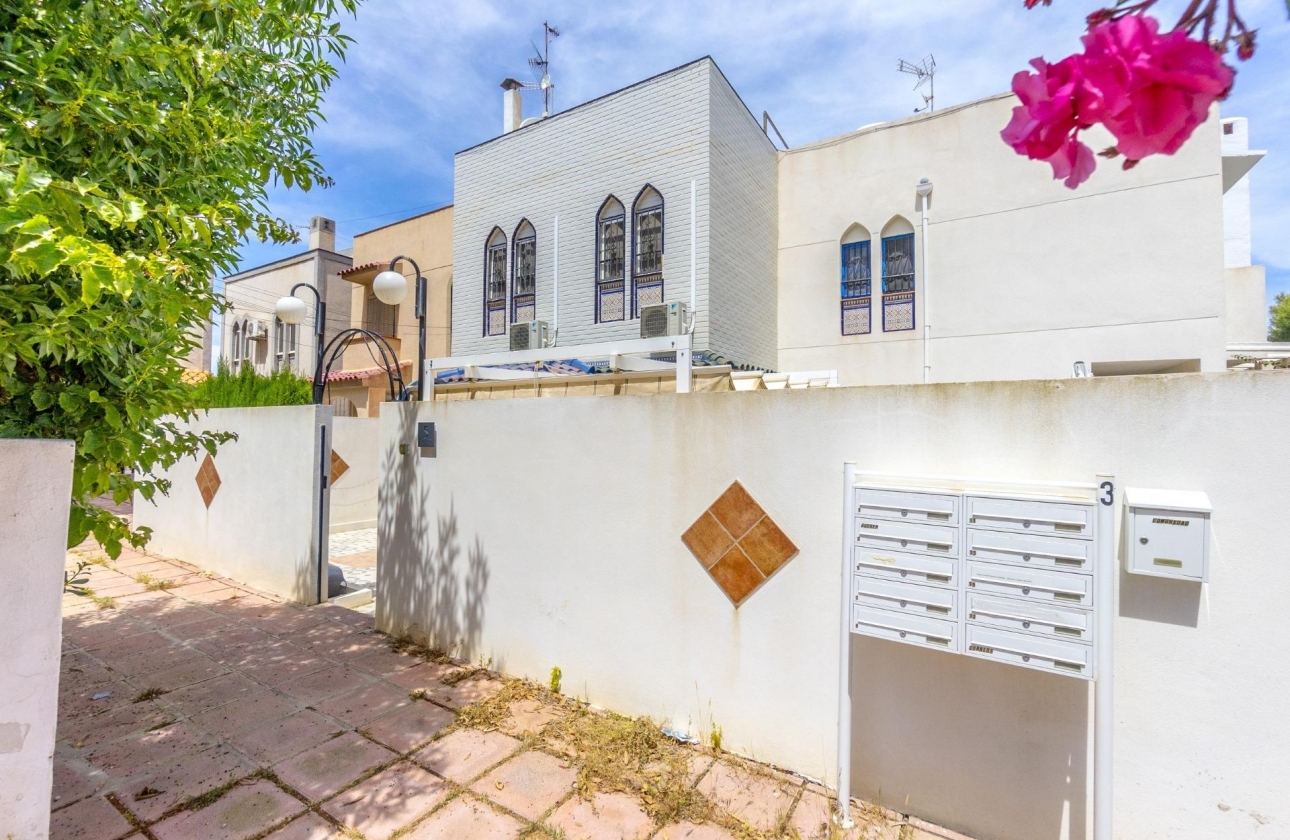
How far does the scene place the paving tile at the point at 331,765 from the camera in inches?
125

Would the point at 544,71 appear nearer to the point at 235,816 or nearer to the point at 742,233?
the point at 742,233

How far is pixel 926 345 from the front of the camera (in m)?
10.4

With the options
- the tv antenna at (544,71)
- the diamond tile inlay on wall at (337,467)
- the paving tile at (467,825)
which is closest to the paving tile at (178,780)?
the paving tile at (467,825)

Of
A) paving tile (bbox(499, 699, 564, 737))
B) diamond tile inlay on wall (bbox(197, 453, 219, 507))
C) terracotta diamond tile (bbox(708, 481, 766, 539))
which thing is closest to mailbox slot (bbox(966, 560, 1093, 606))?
terracotta diamond tile (bbox(708, 481, 766, 539))

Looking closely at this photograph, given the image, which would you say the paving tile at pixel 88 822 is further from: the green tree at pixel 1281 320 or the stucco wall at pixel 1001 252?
the green tree at pixel 1281 320

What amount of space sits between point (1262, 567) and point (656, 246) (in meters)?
9.64

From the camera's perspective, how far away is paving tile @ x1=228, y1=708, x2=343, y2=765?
3.49 metres

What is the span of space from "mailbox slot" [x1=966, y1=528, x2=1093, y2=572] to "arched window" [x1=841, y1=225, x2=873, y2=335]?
932 cm

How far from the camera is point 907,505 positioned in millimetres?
2643

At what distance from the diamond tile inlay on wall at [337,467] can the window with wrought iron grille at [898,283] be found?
10.9 metres

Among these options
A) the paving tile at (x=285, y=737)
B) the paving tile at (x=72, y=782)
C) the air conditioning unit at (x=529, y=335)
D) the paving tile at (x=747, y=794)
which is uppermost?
the air conditioning unit at (x=529, y=335)

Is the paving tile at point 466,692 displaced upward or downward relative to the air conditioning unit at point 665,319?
downward

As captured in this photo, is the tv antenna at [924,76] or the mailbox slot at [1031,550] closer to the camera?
the mailbox slot at [1031,550]

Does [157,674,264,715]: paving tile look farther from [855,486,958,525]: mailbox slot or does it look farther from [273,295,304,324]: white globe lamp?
[273,295,304,324]: white globe lamp
